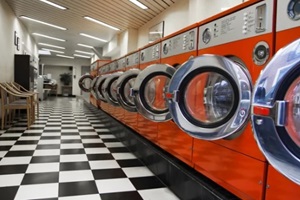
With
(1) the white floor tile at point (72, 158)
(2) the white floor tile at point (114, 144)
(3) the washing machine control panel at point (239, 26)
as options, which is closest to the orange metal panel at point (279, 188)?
(3) the washing machine control panel at point (239, 26)

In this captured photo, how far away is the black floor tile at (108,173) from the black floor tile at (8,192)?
62 cm

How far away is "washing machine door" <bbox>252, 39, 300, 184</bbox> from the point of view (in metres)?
0.83

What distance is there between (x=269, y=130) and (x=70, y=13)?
7.01 metres

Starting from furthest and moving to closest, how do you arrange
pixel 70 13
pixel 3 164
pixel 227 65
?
pixel 70 13
pixel 3 164
pixel 227 65

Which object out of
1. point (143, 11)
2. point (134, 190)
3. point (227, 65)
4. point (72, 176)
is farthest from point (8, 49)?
point (227, 65)

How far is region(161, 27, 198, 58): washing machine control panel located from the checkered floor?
3.55 feet

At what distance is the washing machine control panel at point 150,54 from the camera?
251cm

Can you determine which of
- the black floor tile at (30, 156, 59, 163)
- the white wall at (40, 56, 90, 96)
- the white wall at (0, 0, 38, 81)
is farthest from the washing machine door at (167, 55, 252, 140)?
the white wall at (40, 56, 90, 96)

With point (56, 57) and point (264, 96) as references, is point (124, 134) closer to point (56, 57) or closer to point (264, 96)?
point (264, 96)

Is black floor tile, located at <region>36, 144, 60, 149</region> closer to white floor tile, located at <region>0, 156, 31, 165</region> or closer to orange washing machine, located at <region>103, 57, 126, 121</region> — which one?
white floor tile, located at <region>0, 156, 31, 165</region>

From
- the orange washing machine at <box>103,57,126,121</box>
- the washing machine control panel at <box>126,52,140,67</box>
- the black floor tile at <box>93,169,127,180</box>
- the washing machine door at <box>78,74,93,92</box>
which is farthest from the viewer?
the washing machine door at <box>78,74,93,92</box>

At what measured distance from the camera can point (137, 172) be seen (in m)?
2.36

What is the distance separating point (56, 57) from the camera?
18266 mm

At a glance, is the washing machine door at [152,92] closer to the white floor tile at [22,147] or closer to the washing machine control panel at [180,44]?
the washing machine control panel at [180,44]
